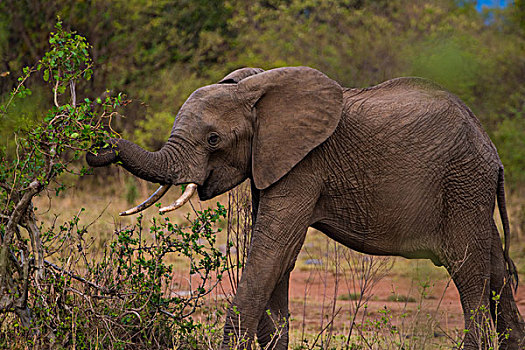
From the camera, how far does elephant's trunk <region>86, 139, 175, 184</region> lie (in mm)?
4383

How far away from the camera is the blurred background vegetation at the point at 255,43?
15523 mm

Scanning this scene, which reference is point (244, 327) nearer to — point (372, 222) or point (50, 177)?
point (372, 222)

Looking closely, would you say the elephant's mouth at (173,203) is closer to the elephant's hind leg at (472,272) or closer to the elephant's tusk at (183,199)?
the elephant's tusk at (183,199)

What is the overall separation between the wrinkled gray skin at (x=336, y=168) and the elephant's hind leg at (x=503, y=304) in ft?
0.86

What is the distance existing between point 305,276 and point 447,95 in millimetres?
5117

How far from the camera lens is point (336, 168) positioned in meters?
4.82

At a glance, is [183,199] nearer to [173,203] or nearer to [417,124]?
[173,203]

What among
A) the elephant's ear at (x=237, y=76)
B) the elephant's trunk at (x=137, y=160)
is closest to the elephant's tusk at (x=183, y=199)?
the elephant's trunk at (x=137, y=160)

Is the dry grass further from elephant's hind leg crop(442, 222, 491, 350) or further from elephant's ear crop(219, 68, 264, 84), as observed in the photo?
elephant's ear crop(219, 68, 264, 84)

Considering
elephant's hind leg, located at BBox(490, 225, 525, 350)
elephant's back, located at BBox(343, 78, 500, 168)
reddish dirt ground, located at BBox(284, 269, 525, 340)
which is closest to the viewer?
elephant's back, located at BBox(343, 78, 500, 168)

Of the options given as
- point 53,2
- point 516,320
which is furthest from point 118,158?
point 53,2

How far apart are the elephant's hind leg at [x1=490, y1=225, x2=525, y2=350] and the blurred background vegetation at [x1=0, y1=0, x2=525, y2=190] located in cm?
797

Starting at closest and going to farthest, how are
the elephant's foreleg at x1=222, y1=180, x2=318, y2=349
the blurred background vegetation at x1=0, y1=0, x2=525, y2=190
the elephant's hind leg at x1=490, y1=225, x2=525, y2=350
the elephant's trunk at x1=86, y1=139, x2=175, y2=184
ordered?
the elephant's trunk at x1=86, y1=139, x2=175, y2=184
the elephant's foreleg at x1=222, y1=180, x2=318, y2=349
the elephant's hind leg at x1=490, y1=225, x2=525, y2=350
the blurred background vegetation at x1=0, y1=0, x2=525, y2=190

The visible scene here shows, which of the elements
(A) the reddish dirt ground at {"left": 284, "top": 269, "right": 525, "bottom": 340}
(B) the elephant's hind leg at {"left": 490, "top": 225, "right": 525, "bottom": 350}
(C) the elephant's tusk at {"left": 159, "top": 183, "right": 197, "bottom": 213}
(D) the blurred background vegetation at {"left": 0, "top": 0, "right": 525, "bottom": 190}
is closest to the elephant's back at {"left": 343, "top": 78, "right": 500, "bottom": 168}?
(B) the elephant's hind leg at {"left": 490, "top": 225, "right": 525, "bottom": 350}
